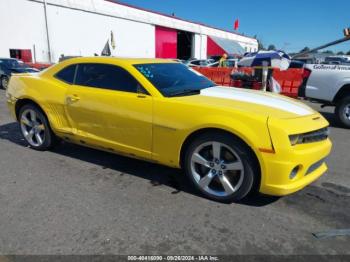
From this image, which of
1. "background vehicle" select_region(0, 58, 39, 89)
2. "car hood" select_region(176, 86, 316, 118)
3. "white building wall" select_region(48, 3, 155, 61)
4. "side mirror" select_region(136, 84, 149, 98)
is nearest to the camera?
"car hood" select_region(176, 86, 316, 118)

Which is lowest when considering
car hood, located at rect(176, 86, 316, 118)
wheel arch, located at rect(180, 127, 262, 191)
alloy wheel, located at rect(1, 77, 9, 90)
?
alloy wheel, located at rect(1, 77, 9, 90)

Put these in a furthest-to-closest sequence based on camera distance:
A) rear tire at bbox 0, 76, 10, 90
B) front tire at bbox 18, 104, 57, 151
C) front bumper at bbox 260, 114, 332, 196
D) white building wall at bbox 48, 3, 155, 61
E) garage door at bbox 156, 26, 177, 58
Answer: garage door at bbox 156, 26, 177, 58
white building wall at bbox 48, 3, 155, 61
rear tire at bbox 0, 76, 10, 90
front tire at bbox 18, 104, 57, 151
front bumper at bbox 260, 114, 332, 196

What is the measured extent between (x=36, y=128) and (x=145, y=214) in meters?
2.77

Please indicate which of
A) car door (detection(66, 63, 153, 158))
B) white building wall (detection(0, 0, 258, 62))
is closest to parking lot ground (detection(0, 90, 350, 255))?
car door (detection(66, 63, 153, 158))

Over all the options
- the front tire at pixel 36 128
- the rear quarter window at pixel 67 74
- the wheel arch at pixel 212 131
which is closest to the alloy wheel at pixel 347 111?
the wheel arch at pixel 212 131

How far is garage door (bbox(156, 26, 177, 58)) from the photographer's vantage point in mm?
37594

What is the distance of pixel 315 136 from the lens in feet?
11.0

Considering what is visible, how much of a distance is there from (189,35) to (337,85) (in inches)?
1578

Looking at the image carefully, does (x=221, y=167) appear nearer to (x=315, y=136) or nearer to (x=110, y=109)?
(x=315, y=136)

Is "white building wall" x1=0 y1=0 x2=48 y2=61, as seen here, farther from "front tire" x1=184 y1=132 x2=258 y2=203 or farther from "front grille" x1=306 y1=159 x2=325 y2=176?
"front grille" x1=306 y1=159 x2=325 y2=176

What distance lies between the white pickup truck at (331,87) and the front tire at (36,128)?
19.2 ft

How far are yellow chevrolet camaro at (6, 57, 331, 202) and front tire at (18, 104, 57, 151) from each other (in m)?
0.04

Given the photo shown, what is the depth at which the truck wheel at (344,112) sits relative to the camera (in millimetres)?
7180

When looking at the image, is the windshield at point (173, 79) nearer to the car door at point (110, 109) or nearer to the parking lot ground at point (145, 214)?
the car door at point (110, 109)
